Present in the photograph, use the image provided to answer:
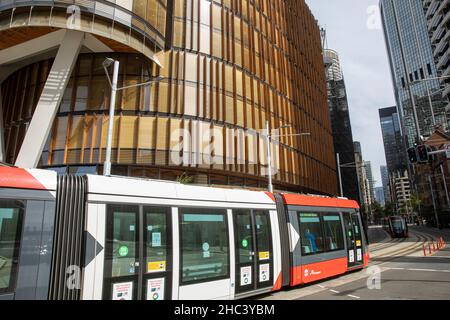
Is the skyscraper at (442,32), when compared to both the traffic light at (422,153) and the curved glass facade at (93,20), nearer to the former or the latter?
the traffic light at (422,153)

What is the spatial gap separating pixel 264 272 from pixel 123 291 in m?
4.45

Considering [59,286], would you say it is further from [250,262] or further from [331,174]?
[331,174]

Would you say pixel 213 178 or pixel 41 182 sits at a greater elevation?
pixel 213 178

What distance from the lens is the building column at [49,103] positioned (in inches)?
793

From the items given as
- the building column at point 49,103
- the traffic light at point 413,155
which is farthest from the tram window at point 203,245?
the building column at point 49,103

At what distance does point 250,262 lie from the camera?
351 inches

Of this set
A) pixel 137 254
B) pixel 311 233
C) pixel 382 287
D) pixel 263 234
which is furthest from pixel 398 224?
pixel 137 254

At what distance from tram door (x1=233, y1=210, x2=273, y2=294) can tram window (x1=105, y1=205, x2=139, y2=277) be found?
307 cm

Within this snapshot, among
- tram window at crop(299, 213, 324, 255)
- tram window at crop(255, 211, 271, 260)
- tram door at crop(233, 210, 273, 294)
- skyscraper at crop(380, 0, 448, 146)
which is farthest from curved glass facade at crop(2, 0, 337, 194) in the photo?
skyscraper at crop(380, 0, 448, 146)

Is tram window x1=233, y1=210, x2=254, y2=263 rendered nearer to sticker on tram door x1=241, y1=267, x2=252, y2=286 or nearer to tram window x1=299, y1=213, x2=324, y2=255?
sticker on tram door x1=241, y1=267, x2=252, y2=286

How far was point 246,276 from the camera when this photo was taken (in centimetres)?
873

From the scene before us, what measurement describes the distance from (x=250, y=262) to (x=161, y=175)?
16417mm

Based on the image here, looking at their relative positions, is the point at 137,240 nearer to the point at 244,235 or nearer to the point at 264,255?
the point at 244,235
